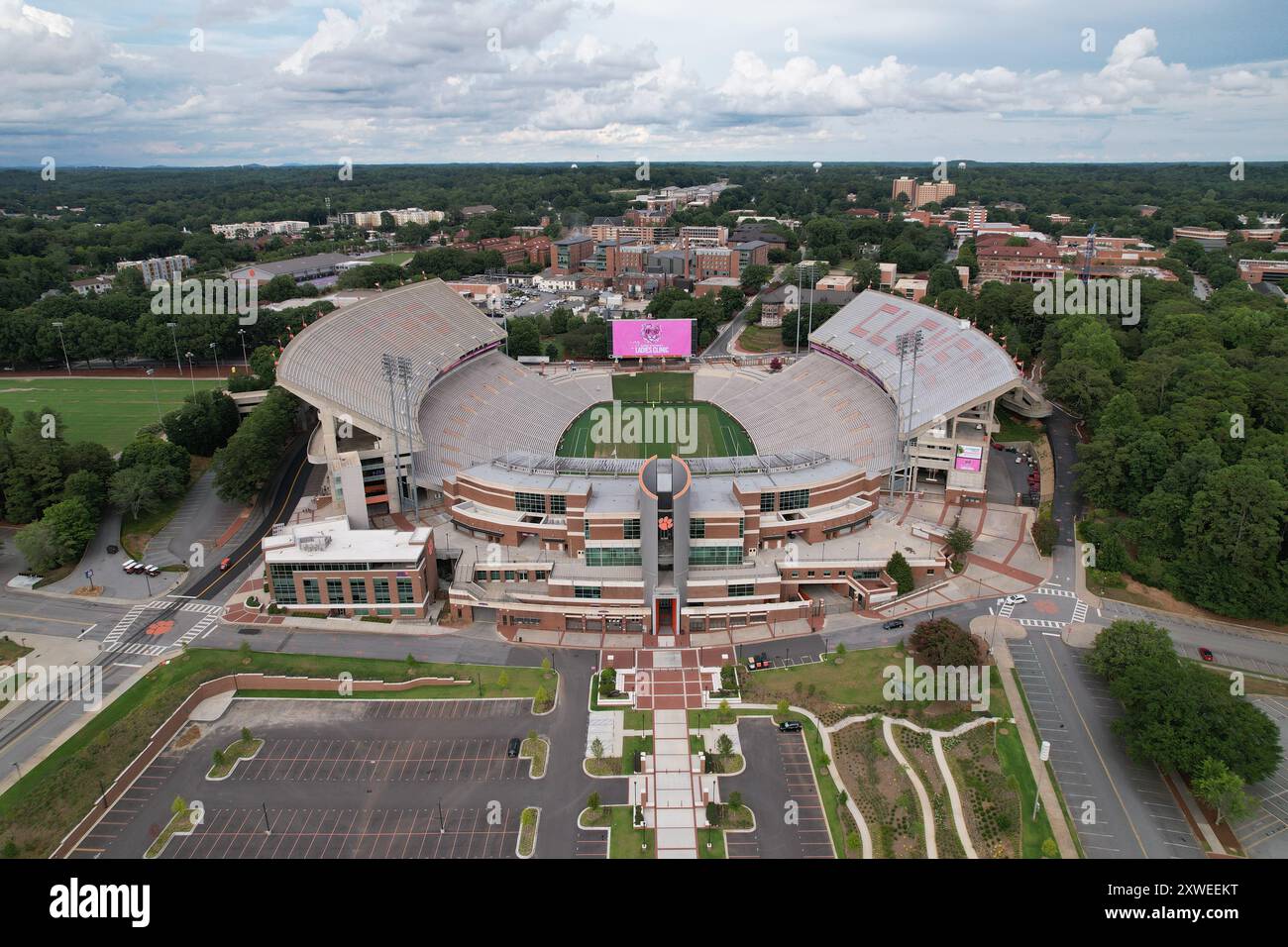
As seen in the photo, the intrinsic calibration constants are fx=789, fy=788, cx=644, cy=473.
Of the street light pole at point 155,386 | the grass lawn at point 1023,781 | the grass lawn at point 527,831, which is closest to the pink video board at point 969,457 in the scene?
the grass lawn at point 1023,781

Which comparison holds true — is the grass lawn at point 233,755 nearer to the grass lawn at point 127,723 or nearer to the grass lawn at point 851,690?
the grass lawn at point 127,723

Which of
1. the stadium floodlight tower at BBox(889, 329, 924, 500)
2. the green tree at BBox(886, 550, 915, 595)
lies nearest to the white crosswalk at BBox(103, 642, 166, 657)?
the green tree at BBox(886, 550, 915, 595)

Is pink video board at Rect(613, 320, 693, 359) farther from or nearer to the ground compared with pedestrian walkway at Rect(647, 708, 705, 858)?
farther from the ground

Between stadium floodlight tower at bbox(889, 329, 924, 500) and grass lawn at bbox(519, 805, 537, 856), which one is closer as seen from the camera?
grass lawn at bbox(519, 805, 537, 856)

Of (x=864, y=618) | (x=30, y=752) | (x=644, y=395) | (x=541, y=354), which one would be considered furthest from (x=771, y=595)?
(x=541, y=354)

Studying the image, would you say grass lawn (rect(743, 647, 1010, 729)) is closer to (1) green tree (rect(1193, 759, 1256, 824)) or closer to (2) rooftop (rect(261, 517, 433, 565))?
(1) green tree (rect(1193, 759, 1256, 824))
